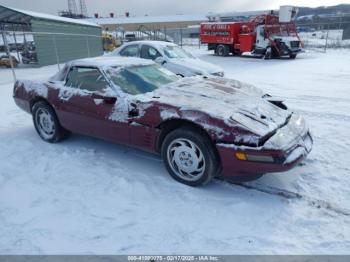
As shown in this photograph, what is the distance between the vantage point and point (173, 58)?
9031 mm

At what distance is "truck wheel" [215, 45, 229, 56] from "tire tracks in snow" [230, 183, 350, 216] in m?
17.3

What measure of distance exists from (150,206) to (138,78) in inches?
72.4

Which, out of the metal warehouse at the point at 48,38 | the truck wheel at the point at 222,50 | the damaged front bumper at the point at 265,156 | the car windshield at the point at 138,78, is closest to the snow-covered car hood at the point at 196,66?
the car windshield at the point at 138,78

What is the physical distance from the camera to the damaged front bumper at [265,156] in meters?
2.93

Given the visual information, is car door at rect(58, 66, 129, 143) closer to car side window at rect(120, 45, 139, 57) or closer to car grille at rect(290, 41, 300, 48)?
car side window at rect(120, 45, 139, 57)

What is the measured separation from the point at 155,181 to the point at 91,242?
3.85 feet

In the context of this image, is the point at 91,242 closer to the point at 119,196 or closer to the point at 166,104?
the point at 119,196

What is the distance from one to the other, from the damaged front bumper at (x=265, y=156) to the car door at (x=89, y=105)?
1.38m

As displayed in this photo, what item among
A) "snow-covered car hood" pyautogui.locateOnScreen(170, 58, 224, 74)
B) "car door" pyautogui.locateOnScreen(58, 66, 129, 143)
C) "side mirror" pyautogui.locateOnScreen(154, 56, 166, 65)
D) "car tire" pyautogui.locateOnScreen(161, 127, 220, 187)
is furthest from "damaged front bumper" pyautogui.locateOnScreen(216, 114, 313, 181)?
"side mirror" pyautogui.locateOnScreen(154, 56, 166, 65)

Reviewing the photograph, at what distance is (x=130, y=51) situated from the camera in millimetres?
9391

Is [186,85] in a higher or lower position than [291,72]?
higher

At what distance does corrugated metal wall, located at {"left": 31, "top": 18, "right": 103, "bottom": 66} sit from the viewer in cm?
1609

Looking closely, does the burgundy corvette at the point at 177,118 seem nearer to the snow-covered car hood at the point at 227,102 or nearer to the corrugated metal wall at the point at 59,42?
the snow-covered car hood at the point at 227,102

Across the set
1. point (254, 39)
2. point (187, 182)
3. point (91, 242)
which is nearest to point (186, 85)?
point (187, 182)
